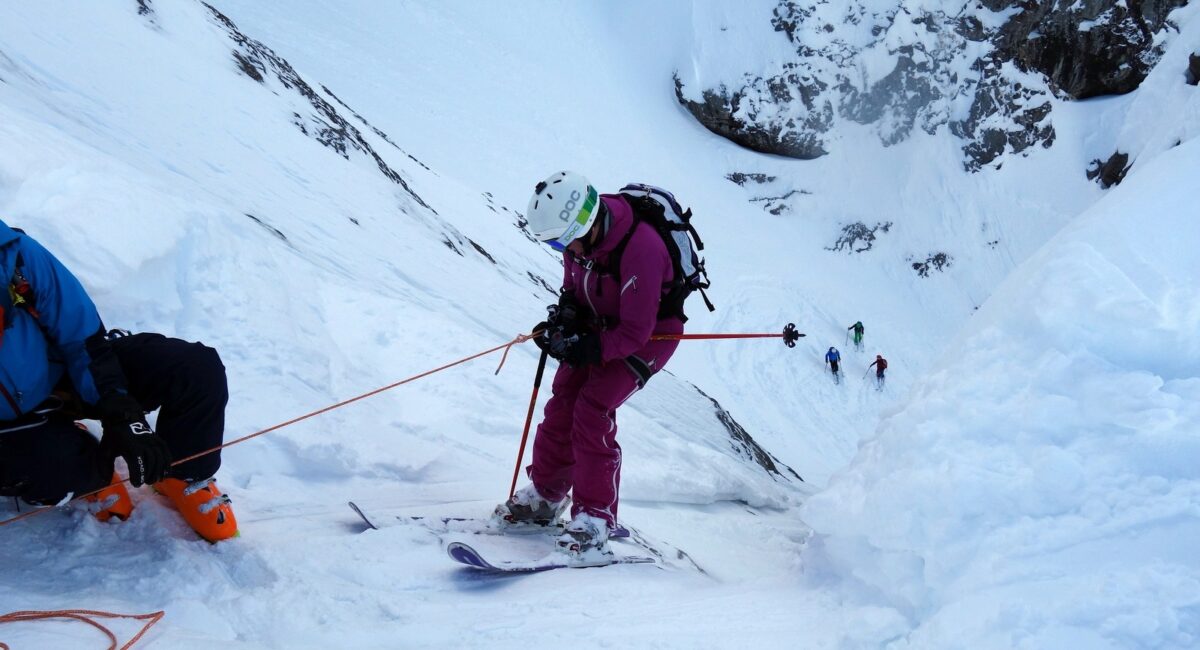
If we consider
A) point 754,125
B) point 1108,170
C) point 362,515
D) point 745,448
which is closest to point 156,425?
point 362,515

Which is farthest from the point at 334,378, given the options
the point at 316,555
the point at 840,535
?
the point at 840,535

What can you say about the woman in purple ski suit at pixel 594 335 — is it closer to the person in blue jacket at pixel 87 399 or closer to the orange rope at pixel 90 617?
the person in blue jacket at pixel 87 399

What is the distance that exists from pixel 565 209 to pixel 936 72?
32025 millimetres

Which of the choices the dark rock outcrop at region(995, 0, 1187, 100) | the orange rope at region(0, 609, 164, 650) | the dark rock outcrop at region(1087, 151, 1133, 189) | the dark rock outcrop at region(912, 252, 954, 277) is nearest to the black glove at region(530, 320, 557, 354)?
the orange rope at region(0, 609, 164, 650)

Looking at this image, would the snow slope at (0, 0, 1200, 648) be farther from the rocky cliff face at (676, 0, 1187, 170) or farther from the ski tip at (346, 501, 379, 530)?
the rocky cliff face at (676, 0, 1187, 170)

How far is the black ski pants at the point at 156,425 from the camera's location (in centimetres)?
263

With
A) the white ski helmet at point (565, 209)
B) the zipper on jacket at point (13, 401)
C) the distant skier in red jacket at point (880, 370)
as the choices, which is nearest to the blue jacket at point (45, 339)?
the zipper on jacket at point (13, 401)

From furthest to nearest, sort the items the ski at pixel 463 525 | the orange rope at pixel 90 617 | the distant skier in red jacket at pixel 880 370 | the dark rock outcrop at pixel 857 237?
the dark rock outcrop at pixel 857 237 < the distant skier in red jacket at pixel 880 370 < the ski at pixel 463 525 < the orange rope at pixel 90 617

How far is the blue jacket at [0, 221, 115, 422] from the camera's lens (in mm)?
2547

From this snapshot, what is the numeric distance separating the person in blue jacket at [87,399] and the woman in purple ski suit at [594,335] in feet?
4.97

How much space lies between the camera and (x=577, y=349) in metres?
3.72

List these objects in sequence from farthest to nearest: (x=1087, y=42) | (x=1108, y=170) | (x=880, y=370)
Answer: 1. (x=1087, y=42)
2. (x=1108, y=170)
3. (x=880, y=370)

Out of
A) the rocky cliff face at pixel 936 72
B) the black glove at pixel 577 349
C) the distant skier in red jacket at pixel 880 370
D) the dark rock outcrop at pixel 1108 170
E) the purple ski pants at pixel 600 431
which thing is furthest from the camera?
the rocky cliff face at pixel 936 72

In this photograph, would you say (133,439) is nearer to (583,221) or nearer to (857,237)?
(583,221)
